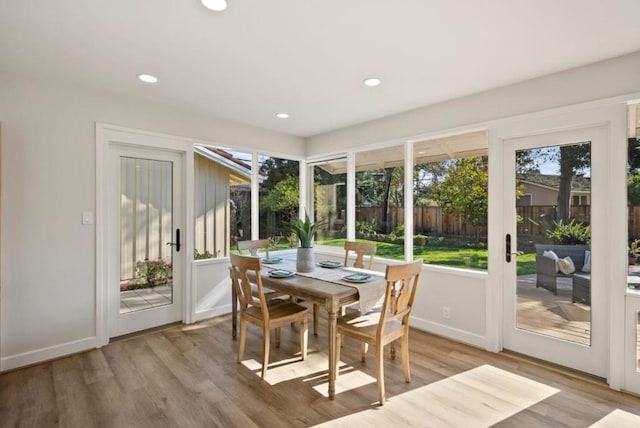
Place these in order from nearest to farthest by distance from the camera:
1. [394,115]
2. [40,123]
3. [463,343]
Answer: [40,123] → [463,343] → [394,115]

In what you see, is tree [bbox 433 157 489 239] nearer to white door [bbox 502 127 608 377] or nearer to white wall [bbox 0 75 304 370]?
white door [bbox 502 127 608 377]

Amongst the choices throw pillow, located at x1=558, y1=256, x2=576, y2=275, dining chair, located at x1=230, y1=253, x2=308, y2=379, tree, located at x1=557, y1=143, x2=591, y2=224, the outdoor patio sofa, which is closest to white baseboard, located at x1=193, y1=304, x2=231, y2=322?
dining chair, located at x1=230, y1=253, x2=308, y2=379

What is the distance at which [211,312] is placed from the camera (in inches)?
160

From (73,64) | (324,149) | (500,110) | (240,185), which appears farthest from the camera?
(324,149)

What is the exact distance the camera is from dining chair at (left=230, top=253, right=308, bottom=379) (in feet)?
8.48

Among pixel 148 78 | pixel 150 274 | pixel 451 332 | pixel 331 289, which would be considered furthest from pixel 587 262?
pixel 150 274

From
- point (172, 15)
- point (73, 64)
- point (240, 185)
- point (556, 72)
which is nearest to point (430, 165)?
point (556, 72)

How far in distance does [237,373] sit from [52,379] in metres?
1.49

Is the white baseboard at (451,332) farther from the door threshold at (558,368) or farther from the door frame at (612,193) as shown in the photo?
the door frame at (612,193)

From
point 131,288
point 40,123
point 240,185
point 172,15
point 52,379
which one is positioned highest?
point 172,15

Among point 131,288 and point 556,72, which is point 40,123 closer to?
point 131,288

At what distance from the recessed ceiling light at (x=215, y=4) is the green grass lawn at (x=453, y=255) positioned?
3.08m

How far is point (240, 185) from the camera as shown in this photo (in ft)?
14.6

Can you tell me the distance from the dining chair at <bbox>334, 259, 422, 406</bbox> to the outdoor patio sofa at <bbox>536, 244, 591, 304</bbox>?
53.9 inches
